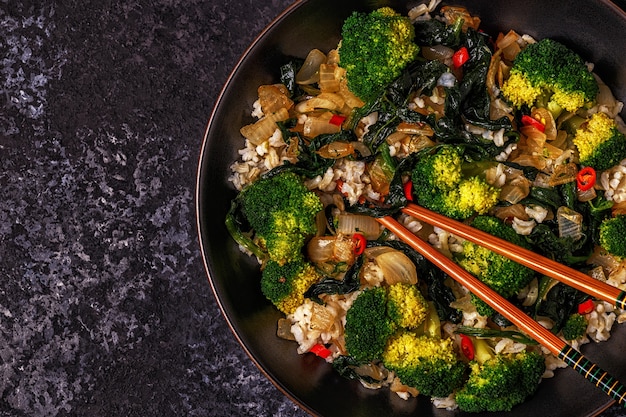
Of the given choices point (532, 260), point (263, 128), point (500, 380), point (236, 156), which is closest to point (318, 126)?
point (263, 128)

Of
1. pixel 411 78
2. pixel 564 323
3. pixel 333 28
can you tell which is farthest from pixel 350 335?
pixel 333 28

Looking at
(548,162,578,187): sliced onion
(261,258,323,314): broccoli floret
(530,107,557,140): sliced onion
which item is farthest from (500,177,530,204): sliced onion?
(261,258,323,314): broccoli floret

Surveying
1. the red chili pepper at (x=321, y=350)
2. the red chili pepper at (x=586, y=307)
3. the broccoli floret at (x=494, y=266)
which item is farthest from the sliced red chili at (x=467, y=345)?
the red chili pepper at (x=321, y=350)

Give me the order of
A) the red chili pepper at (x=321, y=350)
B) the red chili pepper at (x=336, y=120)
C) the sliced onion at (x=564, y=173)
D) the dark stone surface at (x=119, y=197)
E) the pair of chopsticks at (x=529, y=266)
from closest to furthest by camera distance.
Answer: the pair of chopsticks at (x=529, y=266)
the sliced onion at (x=564, y=173)
the red chili pepper at (x=336, y=120)
the red chili pepper at (x=321, y=350)
the dark stone surface at (x=119, y=197)

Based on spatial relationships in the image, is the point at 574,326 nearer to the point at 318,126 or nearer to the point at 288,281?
the point at 288,281

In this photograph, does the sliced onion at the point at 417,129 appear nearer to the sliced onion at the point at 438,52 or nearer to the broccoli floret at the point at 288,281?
the sliced onion at the point at 438,52

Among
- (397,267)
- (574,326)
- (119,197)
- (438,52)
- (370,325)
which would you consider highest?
(438,52)
